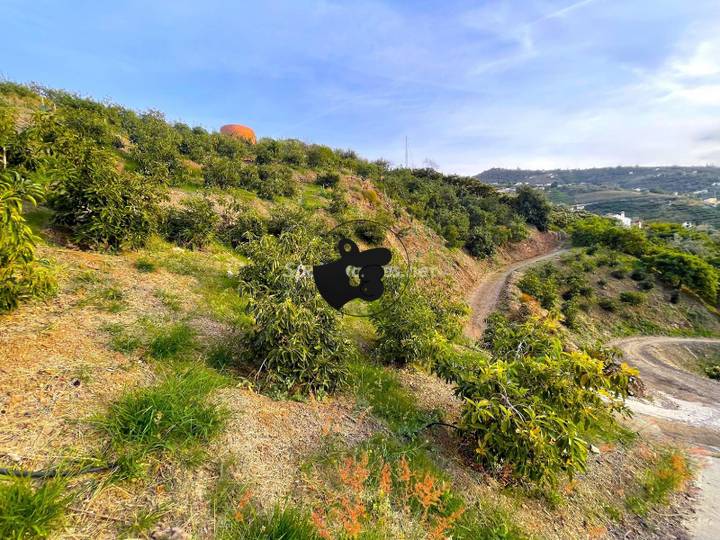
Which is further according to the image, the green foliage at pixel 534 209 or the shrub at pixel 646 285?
the green foliage at pixel 534 209

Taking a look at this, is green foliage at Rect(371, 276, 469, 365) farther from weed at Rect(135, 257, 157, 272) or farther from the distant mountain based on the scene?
the distant mountain

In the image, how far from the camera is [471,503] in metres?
3.61

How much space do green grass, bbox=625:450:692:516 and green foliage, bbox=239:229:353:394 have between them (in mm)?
5049

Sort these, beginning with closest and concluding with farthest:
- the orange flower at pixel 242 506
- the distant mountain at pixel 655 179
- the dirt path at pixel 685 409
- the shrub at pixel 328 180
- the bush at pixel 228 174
Result: the orange flower at pixel 242 506 < the dirt path at pixel 685 409 < the bush at pixel 228 174 < the shrub at pixel 328 180 < the distant mountain at pixel 655 179

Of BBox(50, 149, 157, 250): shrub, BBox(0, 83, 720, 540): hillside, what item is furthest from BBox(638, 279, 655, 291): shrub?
BBox(50, 149, 157, 250): shrub

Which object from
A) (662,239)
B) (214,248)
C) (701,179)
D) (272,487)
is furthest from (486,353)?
(701,179)

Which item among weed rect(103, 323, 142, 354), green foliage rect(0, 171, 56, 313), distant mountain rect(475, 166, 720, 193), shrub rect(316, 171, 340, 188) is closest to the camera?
green foliage rect(0, 171, 56, 313)

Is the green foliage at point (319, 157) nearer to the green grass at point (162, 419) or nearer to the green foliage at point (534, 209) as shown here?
the green grass at point (162, 419)

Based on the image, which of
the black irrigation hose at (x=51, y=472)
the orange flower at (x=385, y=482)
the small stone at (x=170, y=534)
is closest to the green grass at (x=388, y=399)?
the orange flower at (x=385, y=482)

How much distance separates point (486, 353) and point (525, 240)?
29328 millimetres

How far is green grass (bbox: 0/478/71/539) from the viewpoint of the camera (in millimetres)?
1790

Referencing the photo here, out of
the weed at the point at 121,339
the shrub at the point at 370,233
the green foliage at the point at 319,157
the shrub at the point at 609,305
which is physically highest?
the green foliage at the point at 319,157

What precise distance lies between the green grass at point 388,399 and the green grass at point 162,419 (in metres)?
2.33

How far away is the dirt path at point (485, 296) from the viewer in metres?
16.4
